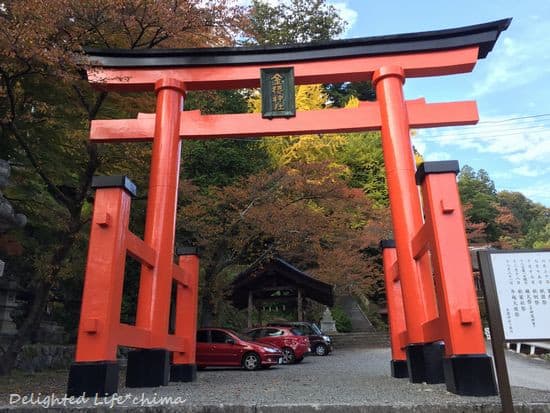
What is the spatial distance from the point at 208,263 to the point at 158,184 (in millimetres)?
8009

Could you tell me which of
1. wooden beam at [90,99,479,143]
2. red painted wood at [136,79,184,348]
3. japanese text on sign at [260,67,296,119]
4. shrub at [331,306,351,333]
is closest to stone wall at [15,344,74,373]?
red painted wood at [136,79,184,348]

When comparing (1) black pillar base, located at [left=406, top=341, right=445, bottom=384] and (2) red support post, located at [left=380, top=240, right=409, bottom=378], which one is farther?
(2) red support post, located at [left=380, top=240, right=409, bottom=378]

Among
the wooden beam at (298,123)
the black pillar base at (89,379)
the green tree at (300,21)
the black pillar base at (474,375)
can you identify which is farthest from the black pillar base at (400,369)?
the green tree at (300,21)

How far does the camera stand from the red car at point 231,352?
39.5ft

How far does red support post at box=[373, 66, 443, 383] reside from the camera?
6.17m

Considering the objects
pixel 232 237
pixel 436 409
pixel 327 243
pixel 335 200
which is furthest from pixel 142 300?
pixel 327 243

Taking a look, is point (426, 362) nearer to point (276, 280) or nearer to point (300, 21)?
point (276, 280)

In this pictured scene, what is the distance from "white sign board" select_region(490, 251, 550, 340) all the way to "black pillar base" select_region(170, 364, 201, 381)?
6001 millimetres

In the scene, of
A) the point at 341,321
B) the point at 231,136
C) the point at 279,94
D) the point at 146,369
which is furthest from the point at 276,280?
the point at 146,369

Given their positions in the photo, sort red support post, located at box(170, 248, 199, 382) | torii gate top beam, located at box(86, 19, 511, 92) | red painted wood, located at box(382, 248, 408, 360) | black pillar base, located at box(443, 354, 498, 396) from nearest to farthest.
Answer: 1. black pillar base, located at box(443, 354, 498, 396)
2. torii gate top beam, located at box(86, 19, 511, 92)
3. red painted wood, located at box(382, 248, 408, 360)
4. red support post, located at box(170, 248, 199, 382)

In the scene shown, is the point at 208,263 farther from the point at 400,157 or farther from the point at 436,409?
the point at 436,409

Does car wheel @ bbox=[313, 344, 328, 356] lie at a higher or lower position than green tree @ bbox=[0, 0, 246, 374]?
lower

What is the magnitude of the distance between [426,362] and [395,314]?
196cm

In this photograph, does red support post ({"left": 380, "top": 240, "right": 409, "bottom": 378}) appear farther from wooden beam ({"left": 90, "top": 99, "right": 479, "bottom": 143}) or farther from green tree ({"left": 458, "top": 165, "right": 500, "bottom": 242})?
green tree ({"left": 458, "top": 165, "right": 500, "bottom": 242})
